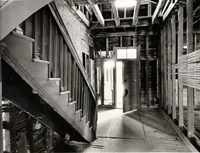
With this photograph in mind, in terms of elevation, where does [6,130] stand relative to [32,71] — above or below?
below

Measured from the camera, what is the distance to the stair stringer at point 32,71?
135cm

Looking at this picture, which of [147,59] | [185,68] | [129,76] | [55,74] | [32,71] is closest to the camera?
[32,71]

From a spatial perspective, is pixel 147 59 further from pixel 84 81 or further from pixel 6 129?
pixel 6 129

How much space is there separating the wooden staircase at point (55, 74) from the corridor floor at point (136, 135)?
47cm

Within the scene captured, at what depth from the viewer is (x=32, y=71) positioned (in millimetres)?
1593

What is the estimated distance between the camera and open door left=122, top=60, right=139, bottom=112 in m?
6.31

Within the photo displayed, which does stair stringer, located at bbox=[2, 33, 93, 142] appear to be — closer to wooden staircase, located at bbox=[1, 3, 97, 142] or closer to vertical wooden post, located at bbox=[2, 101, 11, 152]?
wooden staircase, located at bbox=[1, 3, 97, 142]

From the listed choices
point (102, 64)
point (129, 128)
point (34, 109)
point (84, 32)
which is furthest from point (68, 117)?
point (102, 64)

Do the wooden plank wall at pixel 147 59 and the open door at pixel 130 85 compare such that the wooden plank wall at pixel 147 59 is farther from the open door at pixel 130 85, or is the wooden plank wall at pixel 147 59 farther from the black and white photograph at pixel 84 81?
the open door at pixel 130 85

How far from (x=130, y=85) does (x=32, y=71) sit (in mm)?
5286

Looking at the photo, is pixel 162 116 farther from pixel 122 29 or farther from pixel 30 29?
pixel 30 29

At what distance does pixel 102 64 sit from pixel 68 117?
15.9 ft

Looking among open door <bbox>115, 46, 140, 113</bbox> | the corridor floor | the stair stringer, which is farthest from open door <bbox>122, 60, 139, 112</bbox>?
the stair stringer

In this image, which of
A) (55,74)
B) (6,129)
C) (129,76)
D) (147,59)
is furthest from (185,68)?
(6,129)
